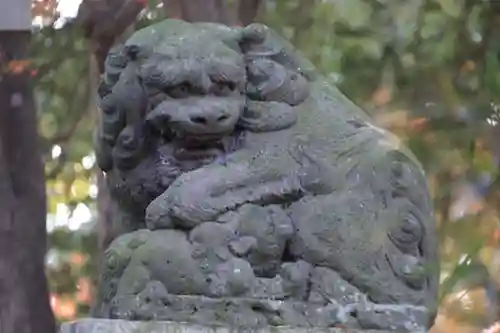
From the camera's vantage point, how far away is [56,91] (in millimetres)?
4879

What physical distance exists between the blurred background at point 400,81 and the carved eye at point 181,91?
1.05 m

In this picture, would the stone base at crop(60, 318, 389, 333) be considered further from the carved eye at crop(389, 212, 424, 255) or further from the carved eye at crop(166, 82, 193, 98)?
the carved eye at crop(166, 82, 193, 98)

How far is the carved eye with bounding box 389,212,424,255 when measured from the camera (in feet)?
7.58

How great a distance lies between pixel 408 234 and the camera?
7.61 feet

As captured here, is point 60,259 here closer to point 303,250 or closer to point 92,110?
point 92,110

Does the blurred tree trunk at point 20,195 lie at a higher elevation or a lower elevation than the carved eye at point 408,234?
lower

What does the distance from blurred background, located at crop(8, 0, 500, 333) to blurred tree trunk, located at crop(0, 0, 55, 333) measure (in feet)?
0.31

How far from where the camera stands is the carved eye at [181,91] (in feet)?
7.45

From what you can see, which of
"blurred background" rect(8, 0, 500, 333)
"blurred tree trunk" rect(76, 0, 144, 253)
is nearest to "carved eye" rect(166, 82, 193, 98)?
"blurred background" rect(8, 0, 500, 333)

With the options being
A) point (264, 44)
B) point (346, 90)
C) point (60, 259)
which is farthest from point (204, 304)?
point (60, 259)

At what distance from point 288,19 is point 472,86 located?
0.81 metres

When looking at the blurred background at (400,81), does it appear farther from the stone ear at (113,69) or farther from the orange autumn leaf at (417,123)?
the stone ear at (113,69)

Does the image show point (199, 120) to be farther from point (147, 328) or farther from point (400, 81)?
point (400, 81)

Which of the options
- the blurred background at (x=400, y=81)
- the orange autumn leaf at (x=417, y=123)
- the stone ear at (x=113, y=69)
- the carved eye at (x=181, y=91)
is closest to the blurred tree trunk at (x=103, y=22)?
the blurred background at (x=400, y=81)
